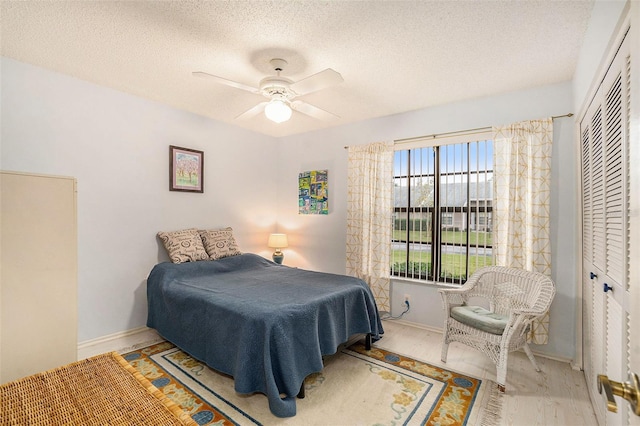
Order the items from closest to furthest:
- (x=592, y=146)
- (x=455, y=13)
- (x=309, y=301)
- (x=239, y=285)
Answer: (x=455, y=13)
(x=592, y=146)
(x=309, y=301)
(x=239, y=285)

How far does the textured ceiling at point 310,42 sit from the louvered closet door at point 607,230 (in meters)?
0.65

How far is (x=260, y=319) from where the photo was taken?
206 cm

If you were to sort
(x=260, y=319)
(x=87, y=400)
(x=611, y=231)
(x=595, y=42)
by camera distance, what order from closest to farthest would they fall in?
(x=87, y=400)
(x=611, y=231)
(x=595, y=42)
(x=260, y=319)

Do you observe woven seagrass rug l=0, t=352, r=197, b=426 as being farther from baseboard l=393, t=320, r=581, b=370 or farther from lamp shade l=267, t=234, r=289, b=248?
lamp shade l=267, t=234, r=289, b=248

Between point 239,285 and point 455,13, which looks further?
point 239,285

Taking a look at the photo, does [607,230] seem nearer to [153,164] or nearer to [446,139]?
[446,139]

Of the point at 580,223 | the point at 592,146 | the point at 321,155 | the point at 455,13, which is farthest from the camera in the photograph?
the point at 321,155

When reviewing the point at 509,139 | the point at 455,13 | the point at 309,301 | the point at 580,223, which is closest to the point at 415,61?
the point at 455,13

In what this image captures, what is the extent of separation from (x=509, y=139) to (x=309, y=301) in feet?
8.01

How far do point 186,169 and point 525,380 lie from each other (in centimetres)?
388

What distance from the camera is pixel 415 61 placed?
8.23ft

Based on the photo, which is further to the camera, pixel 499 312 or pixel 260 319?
pixel 499 312

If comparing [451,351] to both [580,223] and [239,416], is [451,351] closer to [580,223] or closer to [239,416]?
[580,223]

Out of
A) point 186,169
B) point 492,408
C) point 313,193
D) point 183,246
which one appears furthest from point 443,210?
point 186,169
